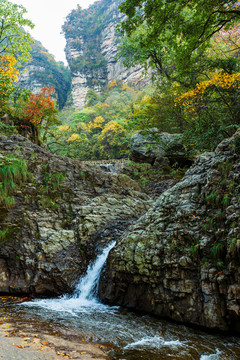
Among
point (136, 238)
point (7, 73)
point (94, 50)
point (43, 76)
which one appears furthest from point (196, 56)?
point (43, 76)

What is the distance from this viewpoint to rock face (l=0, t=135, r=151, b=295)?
600 cm

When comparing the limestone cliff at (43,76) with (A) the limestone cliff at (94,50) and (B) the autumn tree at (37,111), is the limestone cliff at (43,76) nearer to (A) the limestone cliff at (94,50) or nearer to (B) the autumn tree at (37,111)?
(A) the limestone cliff at (94,50)

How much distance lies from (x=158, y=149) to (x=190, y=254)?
34.8ft

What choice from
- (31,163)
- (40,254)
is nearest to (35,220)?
(40,254)

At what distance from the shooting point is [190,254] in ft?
14.4

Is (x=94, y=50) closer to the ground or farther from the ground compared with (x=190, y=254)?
farther from the ground

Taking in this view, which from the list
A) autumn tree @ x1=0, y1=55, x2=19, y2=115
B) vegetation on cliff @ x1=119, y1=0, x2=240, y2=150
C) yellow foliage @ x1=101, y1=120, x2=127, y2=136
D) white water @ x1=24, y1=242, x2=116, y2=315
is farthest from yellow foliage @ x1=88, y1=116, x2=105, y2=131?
white water @ x1=24, y1=242, x2=116, y2=315

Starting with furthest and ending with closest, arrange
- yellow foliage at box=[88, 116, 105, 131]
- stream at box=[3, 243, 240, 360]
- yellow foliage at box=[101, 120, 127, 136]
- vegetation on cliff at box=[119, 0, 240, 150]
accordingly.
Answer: yellow foliage at box=[88, 116, 105, 131] < yellow foliage at box=[101, 120, 127, 136] < vegetation on cliff at box=[119, 0, 240, 150] < stream at box=[3, 243, 240, 360]

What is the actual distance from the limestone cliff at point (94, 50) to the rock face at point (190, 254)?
Result: 48.8 metres

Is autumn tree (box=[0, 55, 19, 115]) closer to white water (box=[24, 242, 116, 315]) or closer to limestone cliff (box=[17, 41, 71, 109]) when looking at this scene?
white water (box=[24, 242, 116, 315])

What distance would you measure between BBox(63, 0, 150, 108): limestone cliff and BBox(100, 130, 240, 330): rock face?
48814mm

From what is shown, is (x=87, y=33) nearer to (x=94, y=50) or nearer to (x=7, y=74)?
(x=94, y=50)

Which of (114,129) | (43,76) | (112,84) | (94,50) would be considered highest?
(94,50)

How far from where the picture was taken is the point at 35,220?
6895mm
